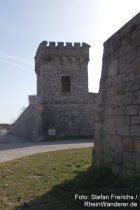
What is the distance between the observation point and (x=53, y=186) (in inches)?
318

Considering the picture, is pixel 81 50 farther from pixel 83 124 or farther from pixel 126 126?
pixel 126 126

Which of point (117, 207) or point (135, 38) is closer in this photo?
point (117, 207)

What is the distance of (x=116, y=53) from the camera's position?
936cm

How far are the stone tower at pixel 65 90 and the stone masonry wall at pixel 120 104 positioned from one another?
62.0 ft

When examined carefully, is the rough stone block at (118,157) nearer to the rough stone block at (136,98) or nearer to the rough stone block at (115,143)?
the rough stone block at (115,143)

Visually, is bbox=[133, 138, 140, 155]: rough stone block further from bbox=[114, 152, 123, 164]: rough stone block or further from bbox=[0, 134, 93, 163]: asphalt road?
bbox=[0, 134, 93, 163]: asphalt road

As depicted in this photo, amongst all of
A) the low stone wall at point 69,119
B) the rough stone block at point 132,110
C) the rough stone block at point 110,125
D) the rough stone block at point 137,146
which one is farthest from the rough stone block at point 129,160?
the low stone wall at point 69,119

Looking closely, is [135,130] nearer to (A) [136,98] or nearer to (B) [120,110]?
(A) [136,98]

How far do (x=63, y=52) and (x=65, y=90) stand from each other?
288cm

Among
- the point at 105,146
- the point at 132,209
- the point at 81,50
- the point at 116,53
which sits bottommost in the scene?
the point at 132,209

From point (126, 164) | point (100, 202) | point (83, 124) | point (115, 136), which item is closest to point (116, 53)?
point (115, 136)

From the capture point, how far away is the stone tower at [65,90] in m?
29.2

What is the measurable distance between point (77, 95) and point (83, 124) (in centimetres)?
230

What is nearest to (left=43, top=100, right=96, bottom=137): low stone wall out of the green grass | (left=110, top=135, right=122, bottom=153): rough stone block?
the green grass
